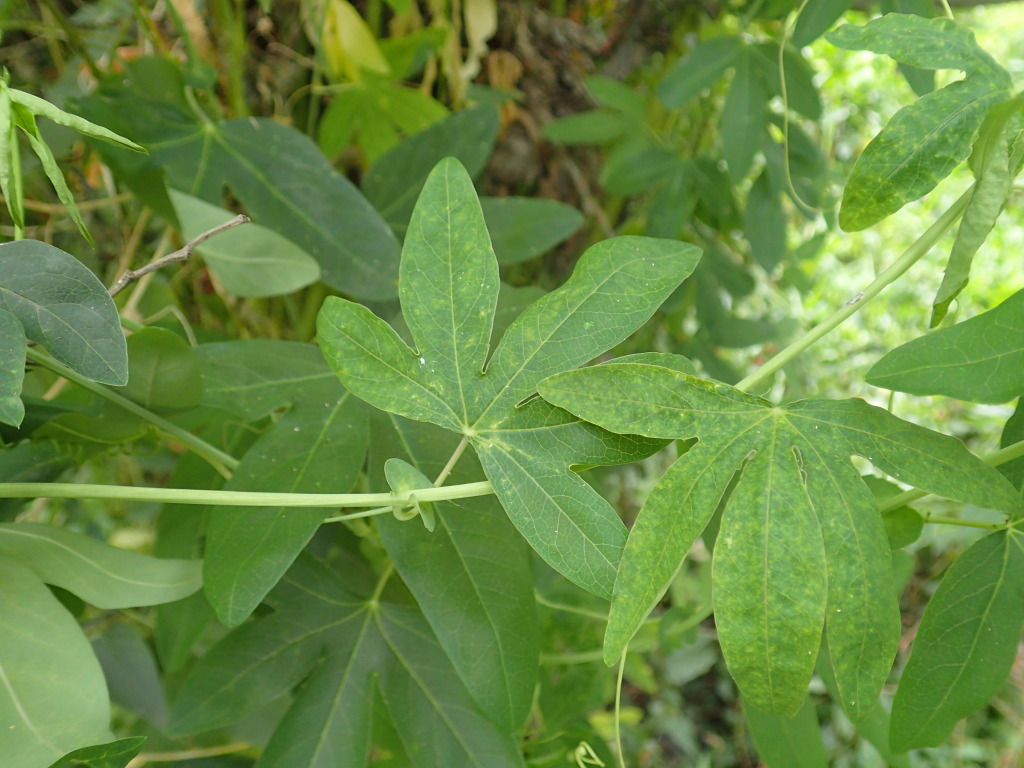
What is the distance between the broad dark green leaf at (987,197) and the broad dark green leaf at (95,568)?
0.55 m

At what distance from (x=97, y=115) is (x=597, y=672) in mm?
760

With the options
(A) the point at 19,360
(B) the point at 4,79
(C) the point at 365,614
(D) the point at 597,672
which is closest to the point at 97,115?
(B) the point at 4,79

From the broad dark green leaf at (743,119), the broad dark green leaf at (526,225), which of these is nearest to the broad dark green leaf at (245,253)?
the broad dark green leaf at (526,225)

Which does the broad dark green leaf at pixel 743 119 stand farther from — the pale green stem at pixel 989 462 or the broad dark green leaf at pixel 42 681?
the broad dark green leaf at pixel 42 681

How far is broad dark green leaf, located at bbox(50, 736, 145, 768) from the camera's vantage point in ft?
1.44

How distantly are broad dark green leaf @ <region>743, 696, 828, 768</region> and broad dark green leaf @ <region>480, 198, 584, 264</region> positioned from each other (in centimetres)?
49

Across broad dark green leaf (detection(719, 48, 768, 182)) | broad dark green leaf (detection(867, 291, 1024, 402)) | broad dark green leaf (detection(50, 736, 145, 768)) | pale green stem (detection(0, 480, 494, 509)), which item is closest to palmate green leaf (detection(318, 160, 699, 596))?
pale green stem (detection(0, 480, 494, 509))

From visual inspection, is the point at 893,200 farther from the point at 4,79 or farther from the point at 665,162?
the point at 665,162

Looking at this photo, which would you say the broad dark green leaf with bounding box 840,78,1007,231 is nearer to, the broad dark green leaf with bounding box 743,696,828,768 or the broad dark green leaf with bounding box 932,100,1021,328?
the broad dark green leaf with bounding box 932,100,1021,328

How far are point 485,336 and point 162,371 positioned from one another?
24 centimetres

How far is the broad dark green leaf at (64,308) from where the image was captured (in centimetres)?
41

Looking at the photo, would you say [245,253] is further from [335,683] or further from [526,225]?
[335,683]

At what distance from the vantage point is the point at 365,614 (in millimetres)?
693

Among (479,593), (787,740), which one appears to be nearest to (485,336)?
(479,593)
